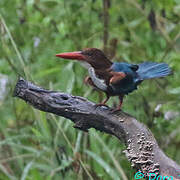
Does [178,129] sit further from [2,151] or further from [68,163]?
[2,151]

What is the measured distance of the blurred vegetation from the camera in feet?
9.41

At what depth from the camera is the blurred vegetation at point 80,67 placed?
287cm

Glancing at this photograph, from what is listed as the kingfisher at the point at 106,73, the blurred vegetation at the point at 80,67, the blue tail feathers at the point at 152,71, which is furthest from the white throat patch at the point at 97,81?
the blurred vegetation at the point at 80,67

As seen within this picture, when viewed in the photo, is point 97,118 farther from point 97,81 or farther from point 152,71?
point 152,71

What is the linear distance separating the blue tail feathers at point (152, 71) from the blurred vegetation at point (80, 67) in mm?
770

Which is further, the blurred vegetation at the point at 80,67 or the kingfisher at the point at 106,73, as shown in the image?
the blurred vegetation at the point at 80,67

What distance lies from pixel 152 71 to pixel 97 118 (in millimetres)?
340

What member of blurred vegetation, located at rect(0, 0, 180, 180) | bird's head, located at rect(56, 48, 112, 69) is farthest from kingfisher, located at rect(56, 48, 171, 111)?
blurred vegetation, located at rect(0, 0, 180, 180)

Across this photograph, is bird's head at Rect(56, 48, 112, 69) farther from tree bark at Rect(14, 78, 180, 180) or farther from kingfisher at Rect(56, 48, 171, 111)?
tree bark at Rect(14, 78, 180, 180)

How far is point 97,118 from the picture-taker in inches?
70.0

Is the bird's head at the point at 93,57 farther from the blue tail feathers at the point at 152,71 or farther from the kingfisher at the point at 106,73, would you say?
the blue tail feathers at the point at 152,71

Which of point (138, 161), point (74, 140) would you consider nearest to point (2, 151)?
point (74, 140)

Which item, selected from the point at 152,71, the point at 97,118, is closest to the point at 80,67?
the point at 152,71

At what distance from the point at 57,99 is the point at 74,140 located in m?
1.13
